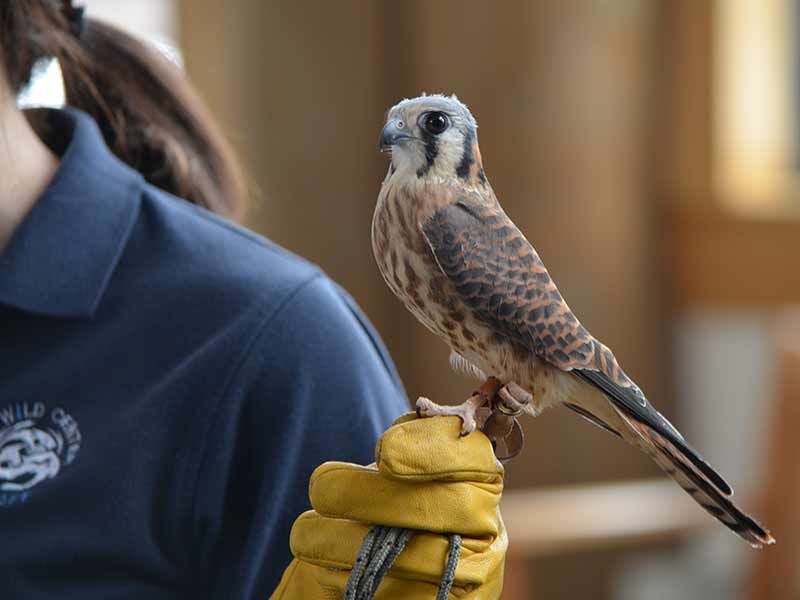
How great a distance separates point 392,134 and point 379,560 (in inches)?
9.5

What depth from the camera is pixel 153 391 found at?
38.7 inches

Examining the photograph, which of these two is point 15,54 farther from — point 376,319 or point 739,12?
point 739,12

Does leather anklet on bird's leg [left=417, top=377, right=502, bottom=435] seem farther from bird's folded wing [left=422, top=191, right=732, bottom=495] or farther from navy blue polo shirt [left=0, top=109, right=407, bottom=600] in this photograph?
navy blue polo shirt [left=0, top=109, right=407, bottom=600]

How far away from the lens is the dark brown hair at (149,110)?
1134mm

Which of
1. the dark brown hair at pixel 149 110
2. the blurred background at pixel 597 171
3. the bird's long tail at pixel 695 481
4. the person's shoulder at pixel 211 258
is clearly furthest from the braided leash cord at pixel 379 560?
the blurred background at pixel 597 171

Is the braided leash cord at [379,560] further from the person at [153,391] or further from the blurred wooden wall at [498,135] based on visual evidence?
the blurred wooden wall at [498,135]

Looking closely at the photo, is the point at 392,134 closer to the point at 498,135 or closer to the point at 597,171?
the point at 498,135

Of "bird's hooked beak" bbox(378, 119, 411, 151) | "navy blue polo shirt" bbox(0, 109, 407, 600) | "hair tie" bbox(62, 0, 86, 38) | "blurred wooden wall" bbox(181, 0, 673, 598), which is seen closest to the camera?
"bird's hooked beak" bbox(378, 119, 411, 151)

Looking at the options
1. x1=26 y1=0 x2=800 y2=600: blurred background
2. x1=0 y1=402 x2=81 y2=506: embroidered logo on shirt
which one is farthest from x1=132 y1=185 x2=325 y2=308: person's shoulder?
x1=26 y1=0 x2=800 y2=600: blurred background

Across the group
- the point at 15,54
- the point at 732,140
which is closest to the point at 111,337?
the point at 15,54

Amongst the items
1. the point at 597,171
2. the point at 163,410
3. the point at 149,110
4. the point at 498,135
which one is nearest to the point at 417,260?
the point at 163,410

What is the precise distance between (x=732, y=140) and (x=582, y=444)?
33.0 inches

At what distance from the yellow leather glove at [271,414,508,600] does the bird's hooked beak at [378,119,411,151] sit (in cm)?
16

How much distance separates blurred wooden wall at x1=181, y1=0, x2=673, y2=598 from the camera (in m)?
2.46
